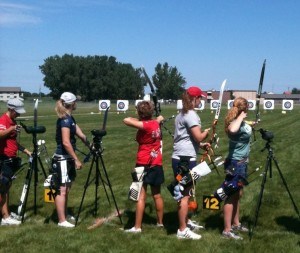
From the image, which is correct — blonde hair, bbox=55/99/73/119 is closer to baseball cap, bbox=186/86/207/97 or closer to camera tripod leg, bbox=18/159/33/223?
camera tripod leg, bbox=18/159/33/223

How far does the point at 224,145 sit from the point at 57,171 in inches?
448

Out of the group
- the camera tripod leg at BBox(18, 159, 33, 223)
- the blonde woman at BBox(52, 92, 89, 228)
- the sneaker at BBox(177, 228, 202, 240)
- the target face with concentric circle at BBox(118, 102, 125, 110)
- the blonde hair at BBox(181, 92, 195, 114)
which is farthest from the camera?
the target face with concentric circle at BBox(118, 102, 125, 110)

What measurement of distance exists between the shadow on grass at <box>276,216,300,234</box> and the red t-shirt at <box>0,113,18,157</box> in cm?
414

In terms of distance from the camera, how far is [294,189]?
373 inches

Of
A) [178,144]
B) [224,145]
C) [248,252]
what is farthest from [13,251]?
[224,145]

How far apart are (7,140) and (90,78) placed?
116283mm

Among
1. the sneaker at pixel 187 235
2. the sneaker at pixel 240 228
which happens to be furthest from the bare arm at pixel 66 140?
the sneaker at pixel 240 228

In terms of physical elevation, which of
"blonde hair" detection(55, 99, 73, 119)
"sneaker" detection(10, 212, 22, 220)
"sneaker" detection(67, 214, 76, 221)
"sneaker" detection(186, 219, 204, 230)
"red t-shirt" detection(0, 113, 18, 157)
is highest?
"blonde hair" detection(55, 99, 73, 119)

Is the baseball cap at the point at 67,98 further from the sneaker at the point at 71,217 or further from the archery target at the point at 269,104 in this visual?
the archery target at the point at 269,104

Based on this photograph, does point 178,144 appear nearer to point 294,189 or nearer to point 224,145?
point 294,189

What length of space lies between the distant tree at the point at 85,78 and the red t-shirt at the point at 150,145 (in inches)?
4437

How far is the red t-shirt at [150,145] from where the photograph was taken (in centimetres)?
662

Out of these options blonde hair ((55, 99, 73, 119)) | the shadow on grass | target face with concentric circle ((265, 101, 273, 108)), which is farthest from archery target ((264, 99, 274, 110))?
blonde hair ((55, 99, 73, 119))

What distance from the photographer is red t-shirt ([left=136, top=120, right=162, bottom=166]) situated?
6625mm
